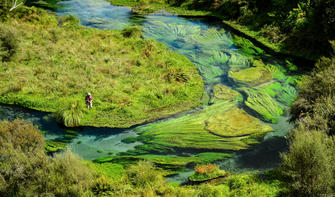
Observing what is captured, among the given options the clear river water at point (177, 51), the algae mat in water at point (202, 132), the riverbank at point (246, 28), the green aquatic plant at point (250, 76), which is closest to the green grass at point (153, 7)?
the riverbank at point (246, 28)

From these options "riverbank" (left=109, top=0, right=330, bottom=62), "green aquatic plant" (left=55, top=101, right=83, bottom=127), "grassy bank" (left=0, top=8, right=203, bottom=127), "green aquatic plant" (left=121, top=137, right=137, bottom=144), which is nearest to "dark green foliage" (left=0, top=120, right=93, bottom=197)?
"green aquatic plant" (left=121, top=137, right=137, bottom=144)

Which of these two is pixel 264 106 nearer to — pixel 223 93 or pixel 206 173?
pixel 223 93

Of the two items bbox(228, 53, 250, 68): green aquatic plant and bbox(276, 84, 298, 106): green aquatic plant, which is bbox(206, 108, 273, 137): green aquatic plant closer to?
bbox(276, 84, 298, 106): green aquatic plant

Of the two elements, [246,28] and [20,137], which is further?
[246,28]

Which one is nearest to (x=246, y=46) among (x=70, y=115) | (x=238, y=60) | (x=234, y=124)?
(x=238, y=60)

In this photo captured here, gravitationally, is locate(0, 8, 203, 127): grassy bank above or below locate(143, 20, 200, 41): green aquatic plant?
below

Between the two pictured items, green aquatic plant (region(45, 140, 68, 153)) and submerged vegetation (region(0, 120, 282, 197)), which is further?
green aquatic plant (region(45, 140, 68, 153))
